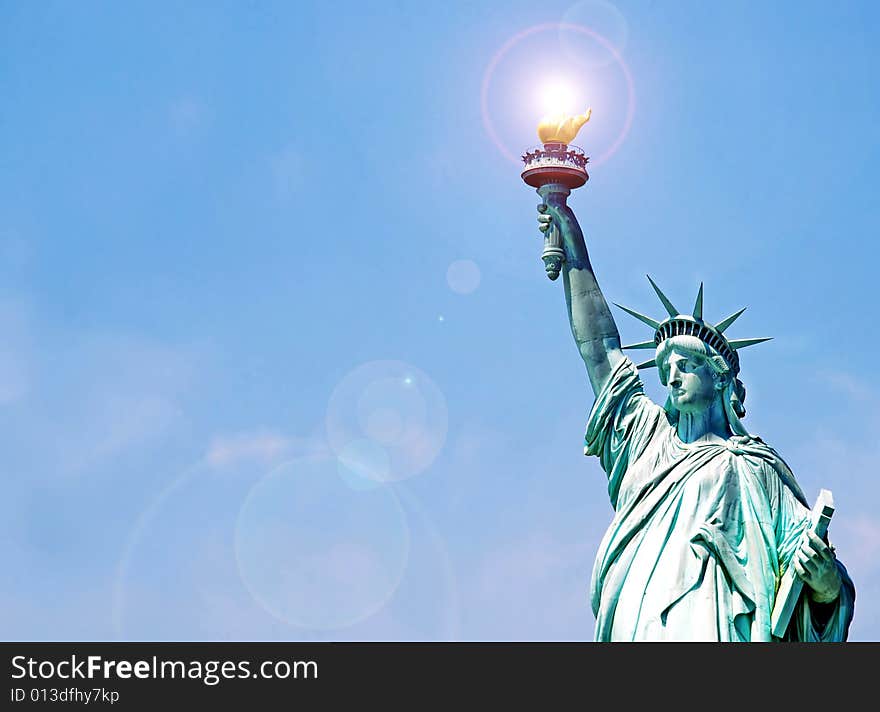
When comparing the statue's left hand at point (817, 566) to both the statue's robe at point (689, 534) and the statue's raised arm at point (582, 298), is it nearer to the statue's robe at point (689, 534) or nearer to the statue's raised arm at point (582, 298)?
the statue's robe at point (689, 534)

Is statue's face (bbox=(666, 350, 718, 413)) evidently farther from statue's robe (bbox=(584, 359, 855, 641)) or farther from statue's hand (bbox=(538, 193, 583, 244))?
statue's hand (bbox=(538, 193, 583, 244))

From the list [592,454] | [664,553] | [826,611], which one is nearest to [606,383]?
[592,454]

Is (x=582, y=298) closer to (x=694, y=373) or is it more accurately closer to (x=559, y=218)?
(x=559, y=218)

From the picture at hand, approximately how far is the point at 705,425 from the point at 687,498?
2.85 feet

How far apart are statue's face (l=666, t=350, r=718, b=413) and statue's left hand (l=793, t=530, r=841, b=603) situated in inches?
74.4

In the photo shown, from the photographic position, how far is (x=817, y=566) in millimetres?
16438

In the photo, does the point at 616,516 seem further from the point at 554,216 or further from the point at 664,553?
the point at 554,216

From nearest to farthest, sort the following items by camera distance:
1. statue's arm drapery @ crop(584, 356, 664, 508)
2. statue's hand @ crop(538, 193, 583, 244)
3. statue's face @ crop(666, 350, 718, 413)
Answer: statue's face @ crop(666, 350, 718, 413), statue's arm drapery @ crop(584, 356, 664, 508), statue's hand @ crop(538, 193, 583, 244)

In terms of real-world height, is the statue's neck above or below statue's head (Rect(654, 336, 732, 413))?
below

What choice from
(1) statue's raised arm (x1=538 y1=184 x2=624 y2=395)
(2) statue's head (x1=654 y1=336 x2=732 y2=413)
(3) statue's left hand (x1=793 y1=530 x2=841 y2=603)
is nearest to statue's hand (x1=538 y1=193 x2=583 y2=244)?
(1) statue's raised arm (x1=538 y1=184 x2=624 y2=395)

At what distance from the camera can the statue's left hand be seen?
16406mm

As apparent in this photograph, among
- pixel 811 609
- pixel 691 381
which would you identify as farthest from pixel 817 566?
pixel 691 381

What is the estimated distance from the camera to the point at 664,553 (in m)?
17.2

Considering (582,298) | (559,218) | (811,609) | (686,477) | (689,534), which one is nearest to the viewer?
(811,609)
